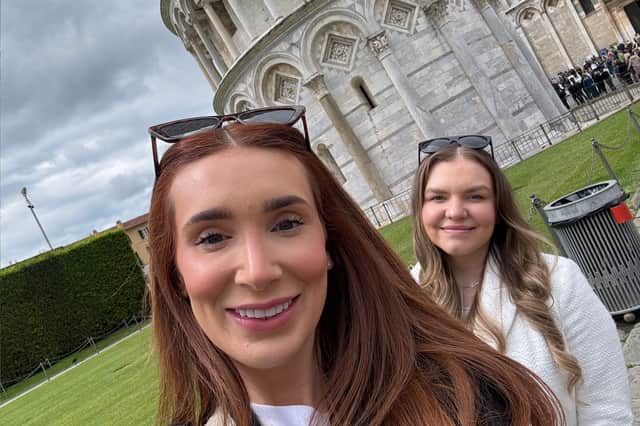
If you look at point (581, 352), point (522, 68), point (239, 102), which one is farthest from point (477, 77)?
point (581, 352)

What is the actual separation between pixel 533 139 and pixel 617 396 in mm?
14823

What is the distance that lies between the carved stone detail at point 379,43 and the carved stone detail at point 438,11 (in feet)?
5.63

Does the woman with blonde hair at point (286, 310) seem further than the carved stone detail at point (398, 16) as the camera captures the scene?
No

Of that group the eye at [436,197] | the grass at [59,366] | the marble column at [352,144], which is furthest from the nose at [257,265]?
the grass at [59,366]

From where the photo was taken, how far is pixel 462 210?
252 centimetres

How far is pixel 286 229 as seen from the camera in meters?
1.35

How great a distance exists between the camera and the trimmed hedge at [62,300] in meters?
24.8

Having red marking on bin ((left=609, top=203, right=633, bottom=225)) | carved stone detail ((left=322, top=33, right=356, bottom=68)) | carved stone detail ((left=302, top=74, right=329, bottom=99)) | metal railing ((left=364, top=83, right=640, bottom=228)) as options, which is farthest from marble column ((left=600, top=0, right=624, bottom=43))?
red marking on bin ((left=609, top=203, right=633, bottom=225))

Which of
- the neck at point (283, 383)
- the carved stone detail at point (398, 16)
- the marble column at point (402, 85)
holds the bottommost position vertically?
the neck at point (283, 383)

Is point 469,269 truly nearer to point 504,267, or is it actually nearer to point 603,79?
point 504,267

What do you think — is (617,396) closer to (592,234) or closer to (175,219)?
(175,219)

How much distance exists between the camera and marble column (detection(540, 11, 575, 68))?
36.7m

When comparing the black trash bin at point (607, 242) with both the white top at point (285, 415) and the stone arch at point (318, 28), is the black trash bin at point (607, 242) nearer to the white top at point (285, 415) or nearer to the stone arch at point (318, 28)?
the white top at point (285, 415)

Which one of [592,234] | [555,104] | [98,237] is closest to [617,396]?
[592,234]
